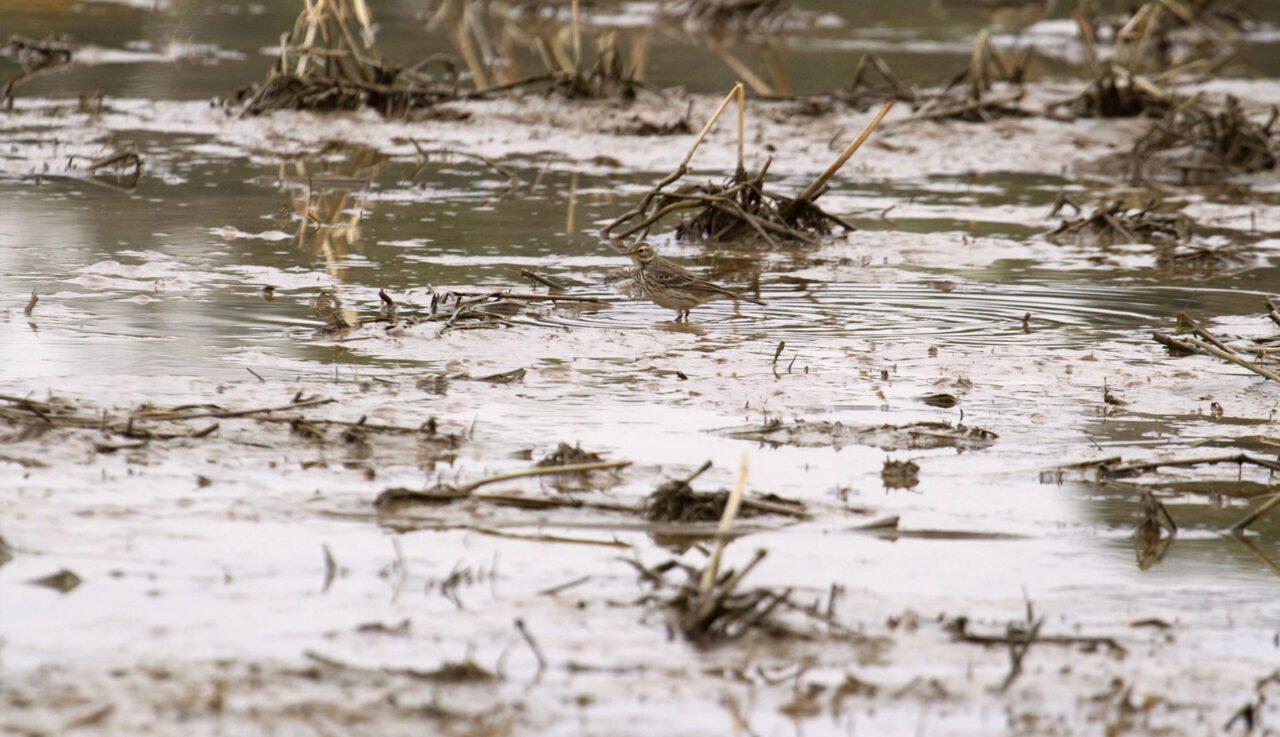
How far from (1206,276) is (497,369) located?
13.9 feet

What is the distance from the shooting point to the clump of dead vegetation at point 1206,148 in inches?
488

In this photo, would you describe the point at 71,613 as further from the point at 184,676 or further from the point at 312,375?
the point at 312,375

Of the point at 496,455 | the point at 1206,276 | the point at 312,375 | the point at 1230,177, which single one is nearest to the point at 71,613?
the point at 496,455

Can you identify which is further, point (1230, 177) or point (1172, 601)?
point (1230, 177)

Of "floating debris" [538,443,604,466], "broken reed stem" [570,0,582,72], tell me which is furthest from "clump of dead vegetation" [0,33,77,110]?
"floating debris" [538,443,604,466]

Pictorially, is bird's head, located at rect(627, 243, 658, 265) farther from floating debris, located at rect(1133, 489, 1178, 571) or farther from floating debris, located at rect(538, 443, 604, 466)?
floating debris, located at rect(1133, 489, 1178, 571)

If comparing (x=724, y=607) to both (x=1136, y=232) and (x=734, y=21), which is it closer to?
(x=1136, y=232)

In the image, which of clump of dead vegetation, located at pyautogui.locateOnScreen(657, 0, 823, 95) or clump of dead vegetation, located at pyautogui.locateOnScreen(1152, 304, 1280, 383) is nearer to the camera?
clump of dead vegetation, located at pyautogui.locateOnScreen(1152, 304, 1280, 383)

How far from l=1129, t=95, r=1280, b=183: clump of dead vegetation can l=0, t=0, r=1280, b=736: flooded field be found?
30mm

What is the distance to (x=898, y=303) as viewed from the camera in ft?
26.3

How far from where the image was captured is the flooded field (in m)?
3.66

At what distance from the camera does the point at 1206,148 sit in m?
12.7

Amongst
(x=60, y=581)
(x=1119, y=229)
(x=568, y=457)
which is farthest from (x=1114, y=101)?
(x=60, y=581)

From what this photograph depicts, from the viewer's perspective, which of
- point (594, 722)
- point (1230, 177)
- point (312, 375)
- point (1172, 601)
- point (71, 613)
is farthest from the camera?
point (1230, 177)
